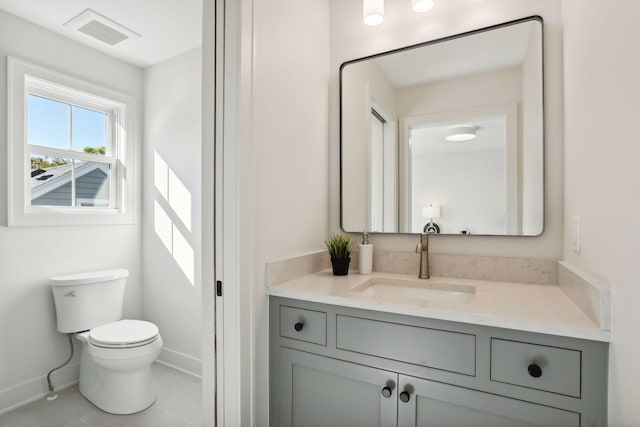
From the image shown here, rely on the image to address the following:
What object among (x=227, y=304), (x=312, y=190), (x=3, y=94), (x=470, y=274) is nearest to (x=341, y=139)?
(x=312, y=190)

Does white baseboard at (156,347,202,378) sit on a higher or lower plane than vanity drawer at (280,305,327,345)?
lower

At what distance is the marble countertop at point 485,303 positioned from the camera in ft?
2.84

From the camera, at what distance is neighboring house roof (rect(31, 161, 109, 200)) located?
2131 mm

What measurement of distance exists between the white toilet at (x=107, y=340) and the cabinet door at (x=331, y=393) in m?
1.12

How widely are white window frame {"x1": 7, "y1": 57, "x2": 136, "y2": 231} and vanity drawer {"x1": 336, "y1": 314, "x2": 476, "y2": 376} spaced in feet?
6.74

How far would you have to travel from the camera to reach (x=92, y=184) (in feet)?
8.03

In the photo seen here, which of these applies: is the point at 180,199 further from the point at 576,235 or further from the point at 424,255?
the point at 576,235

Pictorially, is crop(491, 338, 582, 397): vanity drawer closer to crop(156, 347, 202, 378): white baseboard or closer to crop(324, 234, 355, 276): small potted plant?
crop(324, 234, 355, 276): small potted plant

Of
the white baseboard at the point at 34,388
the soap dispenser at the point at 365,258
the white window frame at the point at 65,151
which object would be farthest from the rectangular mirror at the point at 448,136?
the white baseboard at the point at 34,388

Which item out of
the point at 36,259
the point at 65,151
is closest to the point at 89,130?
the point at 65,151

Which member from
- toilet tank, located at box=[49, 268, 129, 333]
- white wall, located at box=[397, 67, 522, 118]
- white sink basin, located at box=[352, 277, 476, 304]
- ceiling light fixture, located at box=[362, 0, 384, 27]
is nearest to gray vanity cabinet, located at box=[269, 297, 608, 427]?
white sink basin, located at box=[352, 277, 476, 304]

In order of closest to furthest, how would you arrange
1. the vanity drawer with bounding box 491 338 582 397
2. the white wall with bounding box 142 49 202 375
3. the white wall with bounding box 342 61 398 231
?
the vanity drawer with bounding box 491 338 582 397
the white wall with bounding box 342 61 398 231
the white wall with bounding box 142 49 202 375

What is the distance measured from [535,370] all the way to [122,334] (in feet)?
6.93

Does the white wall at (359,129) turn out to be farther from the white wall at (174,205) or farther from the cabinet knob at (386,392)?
the white wall at (174,205)
